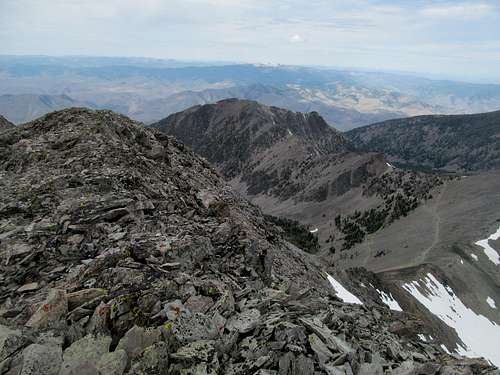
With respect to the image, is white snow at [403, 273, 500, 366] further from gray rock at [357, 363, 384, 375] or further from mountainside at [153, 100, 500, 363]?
gray rock at [357, 363, 384, 375]

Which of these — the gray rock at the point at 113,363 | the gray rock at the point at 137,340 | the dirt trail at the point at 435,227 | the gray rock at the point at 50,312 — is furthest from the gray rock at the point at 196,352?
the dirt trail at the point at 435,227

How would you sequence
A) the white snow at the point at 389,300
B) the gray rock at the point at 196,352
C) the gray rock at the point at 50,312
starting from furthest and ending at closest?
the white snow at the point at 389,300
the gray rock at the point at 50,312
the gray rock at the point at 196,352

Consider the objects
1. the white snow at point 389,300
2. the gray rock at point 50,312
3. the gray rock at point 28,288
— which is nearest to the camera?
the gray rock at point 50,312

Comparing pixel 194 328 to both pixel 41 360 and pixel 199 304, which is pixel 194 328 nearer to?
pixel 199 304

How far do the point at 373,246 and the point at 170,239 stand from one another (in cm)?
10865

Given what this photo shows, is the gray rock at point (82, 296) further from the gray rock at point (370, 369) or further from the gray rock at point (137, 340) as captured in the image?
the gray rock at point (370, 369)

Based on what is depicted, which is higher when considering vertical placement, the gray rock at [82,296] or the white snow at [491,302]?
the gray rock at [82,296]

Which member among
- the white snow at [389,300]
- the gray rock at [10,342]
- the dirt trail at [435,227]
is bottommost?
the dirt trail at [435,227]

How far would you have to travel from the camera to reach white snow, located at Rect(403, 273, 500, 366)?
6022 cm

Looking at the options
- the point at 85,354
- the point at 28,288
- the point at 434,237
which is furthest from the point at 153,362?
the point at 434,237

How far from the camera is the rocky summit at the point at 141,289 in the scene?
13883 millimetres

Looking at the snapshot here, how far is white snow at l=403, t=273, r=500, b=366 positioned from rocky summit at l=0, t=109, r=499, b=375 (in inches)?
1569

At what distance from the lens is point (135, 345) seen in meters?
14.0

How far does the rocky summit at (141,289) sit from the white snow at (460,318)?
39.9 m
